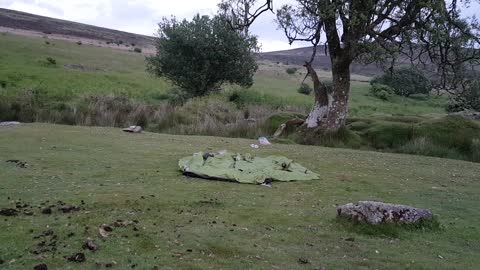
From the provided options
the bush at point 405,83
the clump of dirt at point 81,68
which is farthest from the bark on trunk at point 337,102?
the bush at point 405,83

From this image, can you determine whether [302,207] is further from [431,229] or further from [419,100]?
[419,100]

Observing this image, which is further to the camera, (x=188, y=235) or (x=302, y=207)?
(x=302, y=207)

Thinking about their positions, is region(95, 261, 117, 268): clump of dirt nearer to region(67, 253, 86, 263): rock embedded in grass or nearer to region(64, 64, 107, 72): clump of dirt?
region(67, 253, 86, 263): rock embedded in grass

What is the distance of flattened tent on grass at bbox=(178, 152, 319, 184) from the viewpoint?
8.79m

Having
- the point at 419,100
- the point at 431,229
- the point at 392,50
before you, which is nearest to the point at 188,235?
the point at 431,229

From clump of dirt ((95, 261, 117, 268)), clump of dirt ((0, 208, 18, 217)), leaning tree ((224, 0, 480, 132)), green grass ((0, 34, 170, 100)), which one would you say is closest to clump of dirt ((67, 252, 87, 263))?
clump of dirt ((95, 261, 117, 268))

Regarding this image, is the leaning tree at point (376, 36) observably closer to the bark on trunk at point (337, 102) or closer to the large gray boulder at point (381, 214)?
the bark on trunk at point (337, 102)

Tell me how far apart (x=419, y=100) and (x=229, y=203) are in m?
48.2

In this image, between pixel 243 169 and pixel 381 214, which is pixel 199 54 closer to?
pixel 243 169

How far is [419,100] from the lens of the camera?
168 feet

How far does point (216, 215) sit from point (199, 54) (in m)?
23.4

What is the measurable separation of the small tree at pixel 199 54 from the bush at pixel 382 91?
2247 centimetres

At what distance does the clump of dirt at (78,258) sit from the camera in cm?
461

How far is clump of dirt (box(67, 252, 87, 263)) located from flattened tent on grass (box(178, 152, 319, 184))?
416cm
